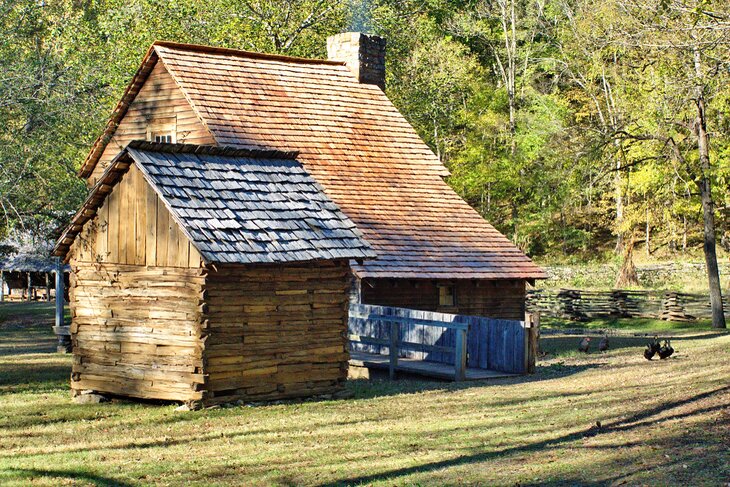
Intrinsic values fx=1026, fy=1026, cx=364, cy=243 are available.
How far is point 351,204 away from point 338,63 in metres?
6.87

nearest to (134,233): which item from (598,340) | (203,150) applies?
(203,150)

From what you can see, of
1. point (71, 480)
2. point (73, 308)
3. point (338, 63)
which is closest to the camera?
point (71, 480)

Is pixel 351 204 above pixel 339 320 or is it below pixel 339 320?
above

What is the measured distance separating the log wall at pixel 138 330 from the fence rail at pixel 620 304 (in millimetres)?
30387

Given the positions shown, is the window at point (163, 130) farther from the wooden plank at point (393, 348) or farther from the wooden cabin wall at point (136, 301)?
the wooden cabin wall at point (136, 301)

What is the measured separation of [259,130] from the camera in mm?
28594

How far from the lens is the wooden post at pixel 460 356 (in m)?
21.6

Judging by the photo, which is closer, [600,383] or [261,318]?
[261,318]

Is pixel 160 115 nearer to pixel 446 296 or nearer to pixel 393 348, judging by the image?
pixel 446 296

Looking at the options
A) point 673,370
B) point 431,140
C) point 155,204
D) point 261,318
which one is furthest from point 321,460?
point 431,140

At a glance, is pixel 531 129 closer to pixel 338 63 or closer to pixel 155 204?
pixel 338 63

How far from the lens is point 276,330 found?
1791 cm

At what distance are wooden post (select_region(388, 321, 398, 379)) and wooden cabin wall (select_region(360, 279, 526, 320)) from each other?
361 cm

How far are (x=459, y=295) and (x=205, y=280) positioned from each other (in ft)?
44.1
